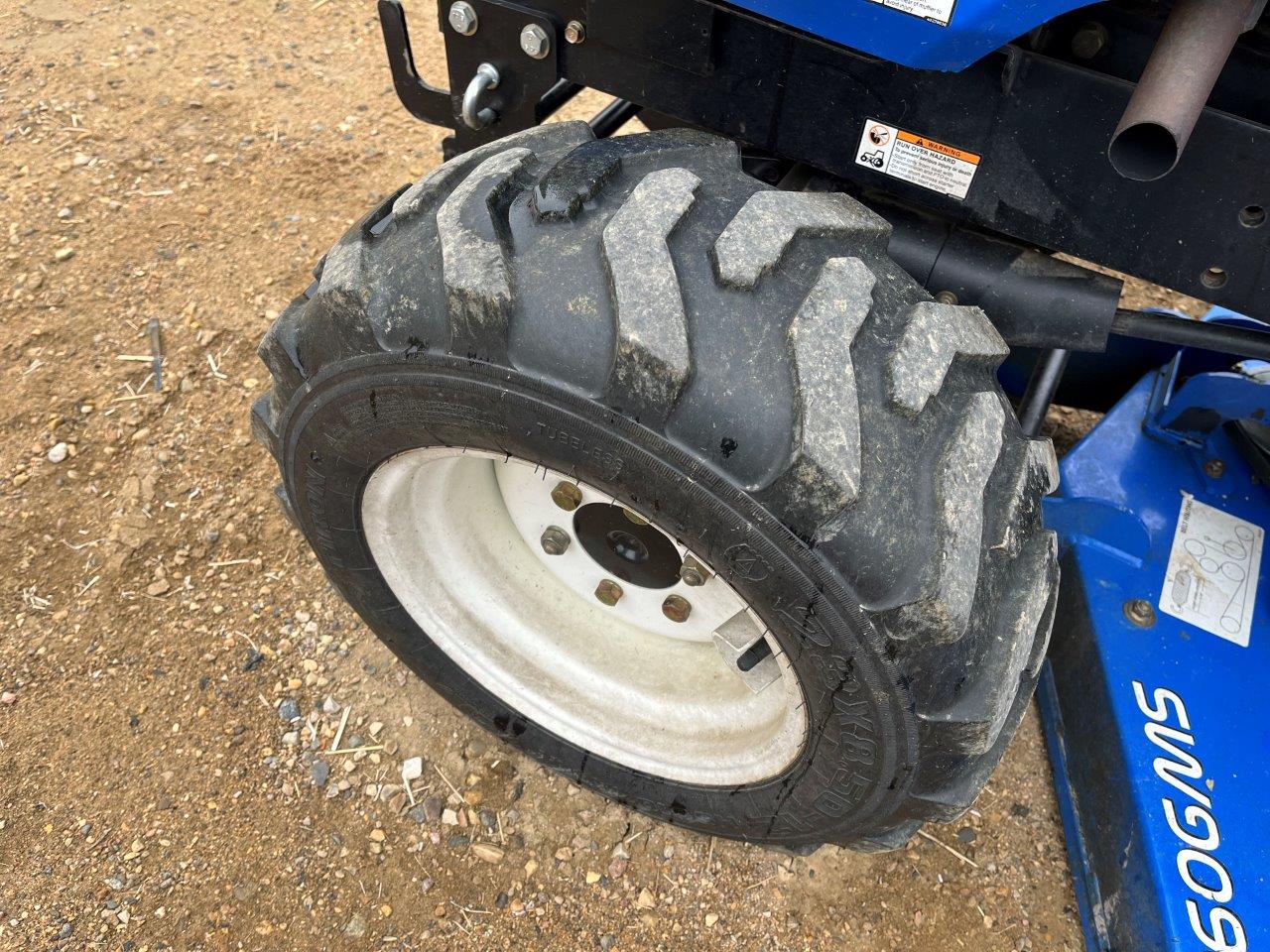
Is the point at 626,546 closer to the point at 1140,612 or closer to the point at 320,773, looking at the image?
the point at 320,773

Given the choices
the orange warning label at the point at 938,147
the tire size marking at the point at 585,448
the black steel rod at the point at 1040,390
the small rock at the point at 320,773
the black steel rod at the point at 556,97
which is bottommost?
the small rock at the point at 320,773

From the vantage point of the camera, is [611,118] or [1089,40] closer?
[1089,40]

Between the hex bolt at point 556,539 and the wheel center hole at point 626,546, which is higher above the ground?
the wheel center hole at point 626,546

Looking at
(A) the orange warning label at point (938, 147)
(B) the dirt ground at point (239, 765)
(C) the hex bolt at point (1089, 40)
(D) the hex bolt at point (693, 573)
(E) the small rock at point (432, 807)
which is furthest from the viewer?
(E) the small rock at point (432, 807)

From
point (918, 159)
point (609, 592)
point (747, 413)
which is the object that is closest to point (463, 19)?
point (918, 159)

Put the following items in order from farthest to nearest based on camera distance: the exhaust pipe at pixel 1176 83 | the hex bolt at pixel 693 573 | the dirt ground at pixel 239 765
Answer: the dirt ground at pixel 239 765 < the hex bolt at pixel 693 573 < the exhaust pipe at pixel 1176 83

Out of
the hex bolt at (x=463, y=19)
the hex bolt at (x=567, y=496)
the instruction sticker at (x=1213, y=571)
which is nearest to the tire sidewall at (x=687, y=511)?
the hex bolt at (x=567, y=496)

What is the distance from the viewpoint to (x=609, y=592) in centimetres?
181

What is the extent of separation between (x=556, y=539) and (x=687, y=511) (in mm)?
577

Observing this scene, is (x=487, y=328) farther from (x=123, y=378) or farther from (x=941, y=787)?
(x=123, y=378)

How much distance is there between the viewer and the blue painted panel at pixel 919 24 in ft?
3.25

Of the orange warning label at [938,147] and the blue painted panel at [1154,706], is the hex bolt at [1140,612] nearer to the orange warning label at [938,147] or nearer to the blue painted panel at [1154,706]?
Result: the blue painted panel at [1154,706]

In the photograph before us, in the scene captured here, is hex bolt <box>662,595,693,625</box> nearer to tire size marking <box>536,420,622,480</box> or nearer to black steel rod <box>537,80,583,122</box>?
tire size marking <box>536,420,622,480</box>

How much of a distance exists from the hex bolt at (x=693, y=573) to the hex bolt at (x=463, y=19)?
935 mm
